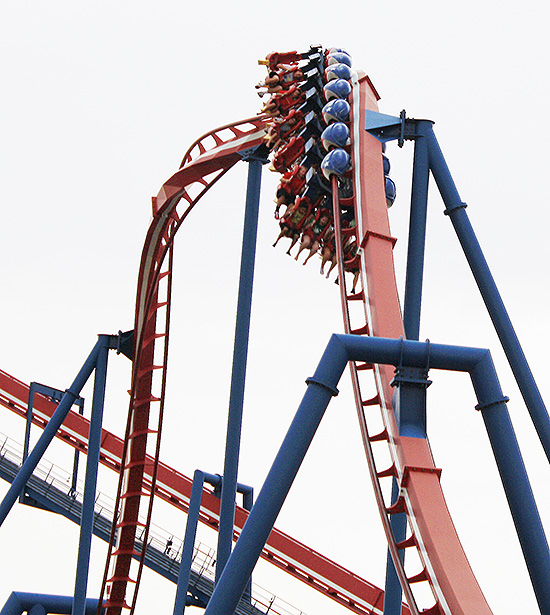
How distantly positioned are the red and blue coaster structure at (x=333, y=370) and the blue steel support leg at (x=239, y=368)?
15mm

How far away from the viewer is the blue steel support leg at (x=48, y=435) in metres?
12.5

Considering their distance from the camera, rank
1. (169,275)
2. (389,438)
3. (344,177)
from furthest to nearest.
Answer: (169,275)
(344,177)
(389,438)

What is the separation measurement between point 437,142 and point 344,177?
106 cm

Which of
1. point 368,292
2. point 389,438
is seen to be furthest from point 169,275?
point 389,438

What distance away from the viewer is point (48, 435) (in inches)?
492

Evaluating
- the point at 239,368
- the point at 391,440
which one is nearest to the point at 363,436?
the point at 391,440

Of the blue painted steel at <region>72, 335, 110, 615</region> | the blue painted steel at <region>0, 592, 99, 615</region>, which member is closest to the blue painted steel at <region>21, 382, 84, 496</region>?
the blue painted steel at <region>72, 335, 110, 615</region>

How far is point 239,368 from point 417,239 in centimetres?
257

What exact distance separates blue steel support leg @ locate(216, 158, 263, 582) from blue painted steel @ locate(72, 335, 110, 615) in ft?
5.28

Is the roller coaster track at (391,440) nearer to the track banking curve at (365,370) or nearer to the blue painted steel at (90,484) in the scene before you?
the track banking curve at (365,370)

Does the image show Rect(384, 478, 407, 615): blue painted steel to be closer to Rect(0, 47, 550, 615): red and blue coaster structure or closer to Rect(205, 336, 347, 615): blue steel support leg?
Rect(0, 47, 550, 615): red and blue coaster structure

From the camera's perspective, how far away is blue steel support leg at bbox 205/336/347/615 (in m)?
5.86

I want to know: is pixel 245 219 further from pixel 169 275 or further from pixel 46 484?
pixel 46 484

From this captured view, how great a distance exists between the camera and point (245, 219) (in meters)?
11.3
